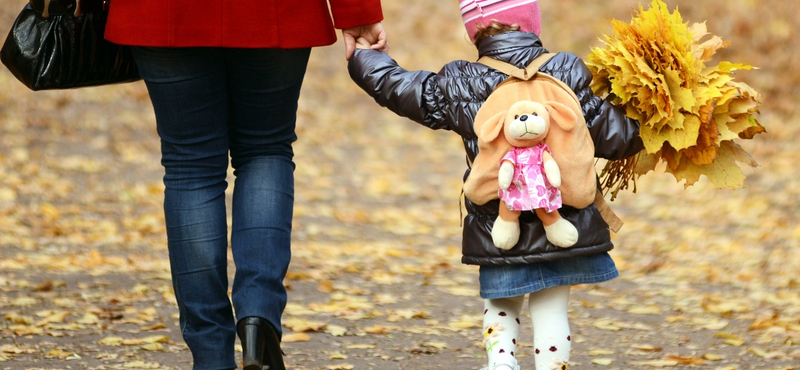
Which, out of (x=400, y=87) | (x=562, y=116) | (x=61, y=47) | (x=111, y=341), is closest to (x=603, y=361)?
(x=562, y=116)

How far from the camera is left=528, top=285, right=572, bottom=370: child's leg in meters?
2.63

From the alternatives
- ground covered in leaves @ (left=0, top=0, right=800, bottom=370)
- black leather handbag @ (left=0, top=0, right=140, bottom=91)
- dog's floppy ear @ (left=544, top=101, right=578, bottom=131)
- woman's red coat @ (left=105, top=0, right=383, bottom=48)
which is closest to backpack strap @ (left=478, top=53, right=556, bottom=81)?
dog's floppy ear @ (left=544, top=101, right=578, bottom=131)

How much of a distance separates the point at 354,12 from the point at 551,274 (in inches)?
37.7

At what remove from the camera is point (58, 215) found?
605 centimetres

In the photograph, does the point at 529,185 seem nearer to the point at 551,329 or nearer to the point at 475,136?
the point at 475,136

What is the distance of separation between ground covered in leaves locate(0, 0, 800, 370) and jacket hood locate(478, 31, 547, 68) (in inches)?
51.9

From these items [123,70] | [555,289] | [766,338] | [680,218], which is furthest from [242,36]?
[680,218]

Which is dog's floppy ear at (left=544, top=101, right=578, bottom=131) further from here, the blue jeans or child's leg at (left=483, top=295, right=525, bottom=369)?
the blue jeans

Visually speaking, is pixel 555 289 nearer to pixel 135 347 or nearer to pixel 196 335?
pixel 196 335

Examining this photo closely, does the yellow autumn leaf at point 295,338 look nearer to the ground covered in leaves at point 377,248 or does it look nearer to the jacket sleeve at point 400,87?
the ground covered in leaves at point 377,248

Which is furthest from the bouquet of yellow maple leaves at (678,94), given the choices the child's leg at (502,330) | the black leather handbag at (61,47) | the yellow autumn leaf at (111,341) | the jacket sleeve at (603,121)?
the yellow autumn leaf at (111,341)

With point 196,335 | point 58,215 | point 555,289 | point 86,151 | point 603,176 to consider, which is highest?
point 86,151

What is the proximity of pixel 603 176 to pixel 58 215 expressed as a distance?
171 inches

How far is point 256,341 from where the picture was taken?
250 cm
